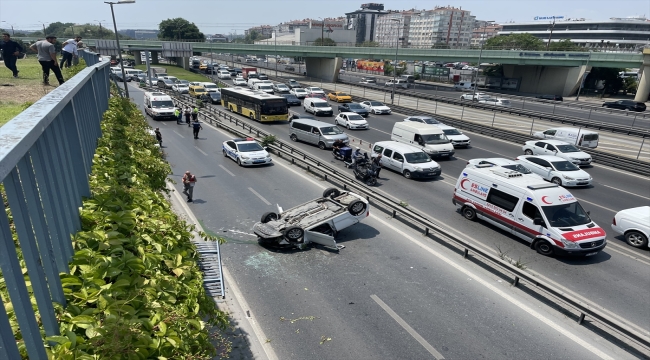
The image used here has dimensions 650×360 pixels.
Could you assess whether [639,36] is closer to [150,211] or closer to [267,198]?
[267,198]

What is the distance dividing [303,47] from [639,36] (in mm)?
133380

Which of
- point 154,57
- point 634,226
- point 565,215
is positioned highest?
point 154,57

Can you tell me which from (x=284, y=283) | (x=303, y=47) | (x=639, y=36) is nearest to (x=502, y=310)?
(x=284, y=283)

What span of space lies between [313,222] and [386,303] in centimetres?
416

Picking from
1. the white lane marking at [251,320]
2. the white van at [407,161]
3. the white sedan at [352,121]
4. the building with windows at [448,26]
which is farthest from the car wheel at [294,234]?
the building with windows at [448,26]

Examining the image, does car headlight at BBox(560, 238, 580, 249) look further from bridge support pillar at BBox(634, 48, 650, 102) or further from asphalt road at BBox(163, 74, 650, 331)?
bridge support pillar at BBox(634, 48, 650, 102)

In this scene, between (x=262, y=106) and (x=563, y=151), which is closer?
(x=563, y=151)

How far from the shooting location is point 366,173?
20250 mm

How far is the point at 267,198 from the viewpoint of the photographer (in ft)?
59.0

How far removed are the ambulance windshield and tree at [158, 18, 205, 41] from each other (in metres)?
133

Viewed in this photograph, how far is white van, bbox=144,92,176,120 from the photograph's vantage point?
3653cm

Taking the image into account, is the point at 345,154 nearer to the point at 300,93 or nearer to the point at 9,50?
the point at 9,50

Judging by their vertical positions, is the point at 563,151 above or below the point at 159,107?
above

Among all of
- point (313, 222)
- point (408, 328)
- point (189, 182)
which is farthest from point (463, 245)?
point (189, 182)
